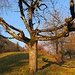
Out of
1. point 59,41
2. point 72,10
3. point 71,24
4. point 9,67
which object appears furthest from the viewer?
point 59,41

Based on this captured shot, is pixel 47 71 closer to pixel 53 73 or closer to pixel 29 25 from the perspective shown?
pixel 53 73

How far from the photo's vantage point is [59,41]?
3709 cm

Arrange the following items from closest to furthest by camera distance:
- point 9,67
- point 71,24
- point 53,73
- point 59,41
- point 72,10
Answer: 1. point 72,10
2. point 71,24
3. point 53,73
4. point 9,67
5. point 59,41

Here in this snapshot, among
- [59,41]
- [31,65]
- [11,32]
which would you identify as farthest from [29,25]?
[59,41]

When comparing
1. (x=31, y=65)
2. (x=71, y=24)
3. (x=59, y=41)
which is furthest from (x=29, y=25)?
(x=59, y=41)

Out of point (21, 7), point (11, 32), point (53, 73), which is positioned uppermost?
point (21, 7)

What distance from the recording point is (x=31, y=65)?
55.4 ft

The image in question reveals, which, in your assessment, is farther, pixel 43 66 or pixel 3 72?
pixel 43 66

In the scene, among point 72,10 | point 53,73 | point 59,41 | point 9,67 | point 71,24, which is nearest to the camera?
point 72,10

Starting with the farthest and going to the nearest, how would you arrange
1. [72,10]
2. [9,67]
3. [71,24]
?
1. [9,67]
2. [71,24]
3. [72,10]

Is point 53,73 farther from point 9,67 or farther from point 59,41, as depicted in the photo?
point 59,41

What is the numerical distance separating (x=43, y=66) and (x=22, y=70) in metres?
1.92

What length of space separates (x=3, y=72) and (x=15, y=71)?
36.0 inches

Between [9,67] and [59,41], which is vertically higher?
[59,41]
